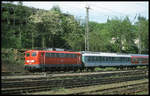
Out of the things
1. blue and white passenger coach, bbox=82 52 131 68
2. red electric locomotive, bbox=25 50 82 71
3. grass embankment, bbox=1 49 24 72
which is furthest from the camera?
blue and white passenger coach, bbox=82 52 131 68

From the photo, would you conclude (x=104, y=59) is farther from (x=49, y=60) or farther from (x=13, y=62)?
(x=13, y=62)

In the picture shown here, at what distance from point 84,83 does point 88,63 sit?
54.7 ft

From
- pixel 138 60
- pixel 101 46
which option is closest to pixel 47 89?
pixel 138 60

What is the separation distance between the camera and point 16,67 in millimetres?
30297

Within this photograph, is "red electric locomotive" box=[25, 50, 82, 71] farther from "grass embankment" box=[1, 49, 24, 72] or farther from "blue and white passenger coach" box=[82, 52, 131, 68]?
"blue and white passenger coach" box=[82, 52, 131, 68]

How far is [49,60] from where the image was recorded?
28.7 meters

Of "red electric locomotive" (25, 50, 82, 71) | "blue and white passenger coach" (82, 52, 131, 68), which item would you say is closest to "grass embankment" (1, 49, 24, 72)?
"red electric locomotive" (25, 50, 82, 71)

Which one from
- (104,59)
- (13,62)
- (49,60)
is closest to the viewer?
(49,60)

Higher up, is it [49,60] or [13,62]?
[49,60]

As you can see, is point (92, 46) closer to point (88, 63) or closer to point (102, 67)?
point (102, 67)

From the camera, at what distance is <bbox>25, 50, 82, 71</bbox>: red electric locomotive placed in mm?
27875

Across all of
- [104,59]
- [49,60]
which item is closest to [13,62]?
[49,60]

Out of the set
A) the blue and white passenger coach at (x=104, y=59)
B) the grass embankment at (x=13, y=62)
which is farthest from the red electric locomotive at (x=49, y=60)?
the blue and white passenger coach at (x=104, y=59)

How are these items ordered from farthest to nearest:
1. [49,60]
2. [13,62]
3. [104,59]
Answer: [104,59]
[13,62]
[49,60]
